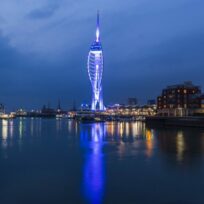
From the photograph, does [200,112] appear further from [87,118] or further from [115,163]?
[115,163]

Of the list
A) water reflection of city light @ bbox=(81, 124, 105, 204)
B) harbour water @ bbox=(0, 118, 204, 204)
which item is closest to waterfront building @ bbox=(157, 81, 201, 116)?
harbour water @ bbox=(0, 118, 204, 204)

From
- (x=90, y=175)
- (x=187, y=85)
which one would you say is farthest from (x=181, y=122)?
(x=90, y=175)

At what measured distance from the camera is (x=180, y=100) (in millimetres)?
79438

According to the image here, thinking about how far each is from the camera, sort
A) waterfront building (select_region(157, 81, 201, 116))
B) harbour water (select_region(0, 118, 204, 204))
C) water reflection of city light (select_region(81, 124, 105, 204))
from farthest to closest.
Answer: waterfront building (select_region(157, 81, 201, 116)) → water reflection of city light (select_region(81, 124, 105, 204)) → harbour water (select_region(0, 118, 204, 204))

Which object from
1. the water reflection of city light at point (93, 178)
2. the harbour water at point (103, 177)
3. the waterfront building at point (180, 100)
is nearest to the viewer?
the harbour water at point (103, 177)

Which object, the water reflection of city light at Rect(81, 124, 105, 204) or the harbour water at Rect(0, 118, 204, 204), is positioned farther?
the water reflection of city light at Rect(81, 124, 105, 204)

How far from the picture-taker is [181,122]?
A: 59.7 m

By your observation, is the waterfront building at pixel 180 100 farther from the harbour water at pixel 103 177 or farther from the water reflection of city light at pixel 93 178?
the water reflection of city light at pixel 93 178

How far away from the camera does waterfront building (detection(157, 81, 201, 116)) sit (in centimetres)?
7619

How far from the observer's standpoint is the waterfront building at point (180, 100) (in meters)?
76.2

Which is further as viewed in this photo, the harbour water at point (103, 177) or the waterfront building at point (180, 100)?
the waterfront building at point (180, 100)

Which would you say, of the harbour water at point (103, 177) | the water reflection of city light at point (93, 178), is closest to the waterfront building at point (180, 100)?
the harbour water at point (103, 177)

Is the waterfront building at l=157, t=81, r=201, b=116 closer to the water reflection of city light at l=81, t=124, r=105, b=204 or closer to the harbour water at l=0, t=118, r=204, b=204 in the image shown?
the harbour water at l=0, t=118, r=204, b=204

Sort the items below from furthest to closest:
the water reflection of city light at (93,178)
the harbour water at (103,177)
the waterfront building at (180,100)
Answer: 1. the waterfront building at (180,100)
2. the water reflection of city light at (93,178)
3. the harbour water at (103,177)
